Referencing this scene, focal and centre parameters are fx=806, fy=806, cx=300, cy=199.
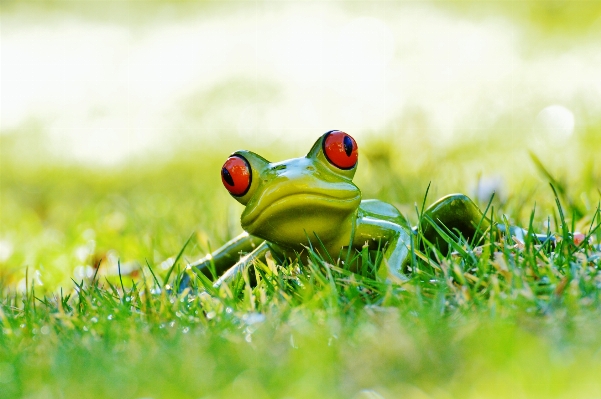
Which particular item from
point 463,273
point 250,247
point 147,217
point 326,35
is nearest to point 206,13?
point 326,35

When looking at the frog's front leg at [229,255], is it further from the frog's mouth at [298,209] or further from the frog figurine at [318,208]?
the frog's mouth at [298,209]

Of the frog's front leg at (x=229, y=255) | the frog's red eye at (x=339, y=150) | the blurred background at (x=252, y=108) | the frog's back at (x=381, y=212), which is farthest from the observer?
the blurred background at (x=252, y=108)

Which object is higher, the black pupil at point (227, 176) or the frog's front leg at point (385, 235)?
the black pupil at point (227, 176)

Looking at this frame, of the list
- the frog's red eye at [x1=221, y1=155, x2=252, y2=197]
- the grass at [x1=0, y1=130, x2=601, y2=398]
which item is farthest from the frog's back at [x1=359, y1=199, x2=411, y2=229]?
the frog's red eye at [x1=221, y1=155, x2=252, y2=197]

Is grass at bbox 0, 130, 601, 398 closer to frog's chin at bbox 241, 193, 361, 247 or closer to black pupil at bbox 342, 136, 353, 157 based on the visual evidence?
frog's chin at bbox 241, 193, 361, 247

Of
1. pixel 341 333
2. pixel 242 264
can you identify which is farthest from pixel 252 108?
pixel 341 333

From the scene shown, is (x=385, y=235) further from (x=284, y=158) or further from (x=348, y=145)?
(x=284, y=158)

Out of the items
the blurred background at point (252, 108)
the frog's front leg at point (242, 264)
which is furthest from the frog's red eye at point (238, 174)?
the blurred background at point (252, 108)
